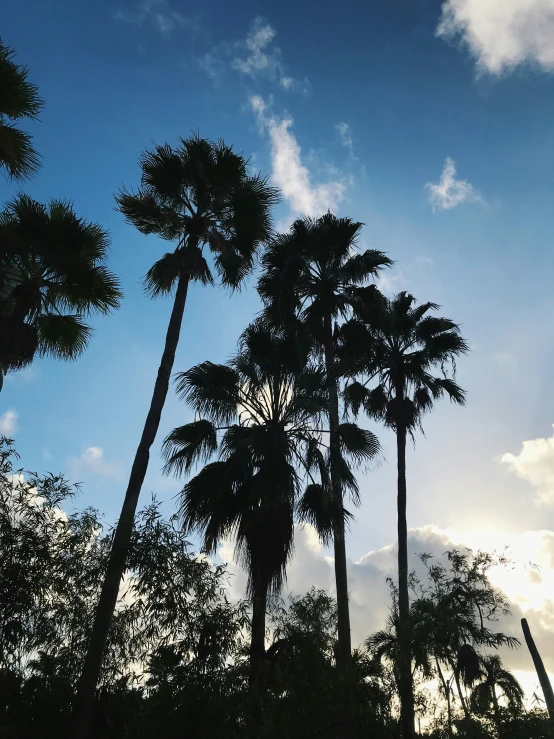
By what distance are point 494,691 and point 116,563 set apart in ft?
70.4

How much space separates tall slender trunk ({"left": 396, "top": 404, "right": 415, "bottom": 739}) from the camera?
522 inches

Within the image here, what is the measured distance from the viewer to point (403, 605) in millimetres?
18531

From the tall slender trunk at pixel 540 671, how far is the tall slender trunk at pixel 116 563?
704 inches

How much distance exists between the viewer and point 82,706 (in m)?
9.51

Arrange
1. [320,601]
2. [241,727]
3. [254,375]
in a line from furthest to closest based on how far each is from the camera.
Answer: [254,375] < [320,601] < [241,727]

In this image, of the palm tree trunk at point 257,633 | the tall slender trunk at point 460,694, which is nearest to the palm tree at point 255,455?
the palm tree trunk at point 257,633

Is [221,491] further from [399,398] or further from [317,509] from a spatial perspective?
[399,398]

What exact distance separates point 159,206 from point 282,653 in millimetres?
10947

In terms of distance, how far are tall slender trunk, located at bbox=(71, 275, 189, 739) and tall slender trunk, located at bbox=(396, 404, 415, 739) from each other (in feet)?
21.9

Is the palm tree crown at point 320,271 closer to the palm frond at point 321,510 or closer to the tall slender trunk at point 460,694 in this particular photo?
the palm frond at point 321,510

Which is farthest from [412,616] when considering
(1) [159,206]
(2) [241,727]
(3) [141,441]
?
(1) [159,206]

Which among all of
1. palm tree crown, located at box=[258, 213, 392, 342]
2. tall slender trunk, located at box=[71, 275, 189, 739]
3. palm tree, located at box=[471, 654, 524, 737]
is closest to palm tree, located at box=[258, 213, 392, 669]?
palm tree crown, located at box=[258, 213, 392, 342]

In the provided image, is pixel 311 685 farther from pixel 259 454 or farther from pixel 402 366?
pixel 402 366

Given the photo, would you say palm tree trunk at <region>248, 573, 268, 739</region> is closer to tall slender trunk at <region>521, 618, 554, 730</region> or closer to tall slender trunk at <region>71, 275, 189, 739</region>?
tall slender trunk at <region>71, 275, 189, 739</region>
